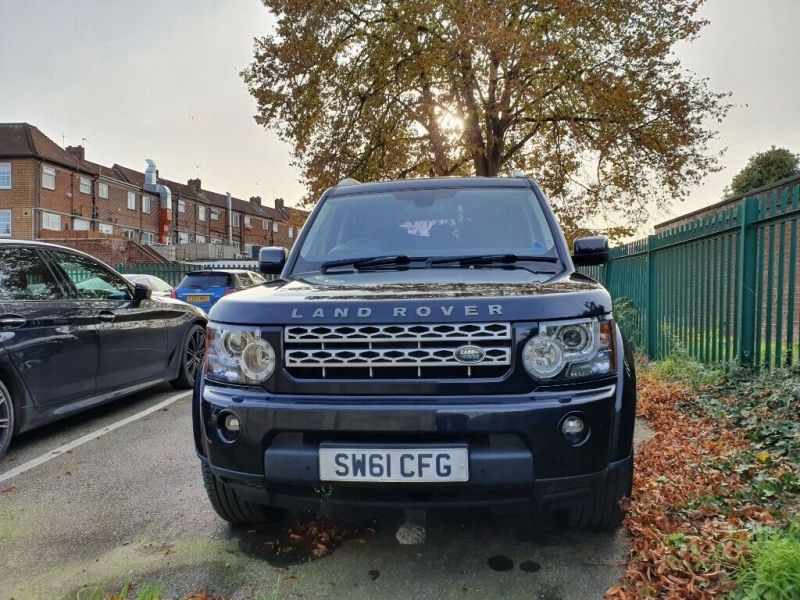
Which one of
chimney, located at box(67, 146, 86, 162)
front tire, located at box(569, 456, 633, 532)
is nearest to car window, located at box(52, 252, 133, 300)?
front tire, located at box(569, 456, 633, 532)

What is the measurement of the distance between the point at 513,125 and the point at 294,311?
53.4 feet

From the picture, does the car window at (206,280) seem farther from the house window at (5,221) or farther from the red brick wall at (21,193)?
the house window at (5,221)

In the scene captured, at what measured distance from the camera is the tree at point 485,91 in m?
13.9

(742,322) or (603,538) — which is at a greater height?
Answer: (742,322)

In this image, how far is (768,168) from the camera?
24875 mm

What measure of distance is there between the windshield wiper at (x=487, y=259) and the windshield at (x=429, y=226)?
0.19 ft

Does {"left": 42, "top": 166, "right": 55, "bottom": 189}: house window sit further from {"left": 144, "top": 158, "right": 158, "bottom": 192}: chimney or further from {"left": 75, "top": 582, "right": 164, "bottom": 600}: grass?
{"left": 75, "top": 582, "right": 164, "bottom": 600}: grass

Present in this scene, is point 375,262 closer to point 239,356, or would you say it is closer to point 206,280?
point 239,356

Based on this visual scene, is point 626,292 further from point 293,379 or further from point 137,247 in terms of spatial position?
point 137,247

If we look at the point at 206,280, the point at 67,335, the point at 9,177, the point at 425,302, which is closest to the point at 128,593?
the point at 425,302

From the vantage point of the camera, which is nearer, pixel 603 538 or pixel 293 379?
pixel 293 379

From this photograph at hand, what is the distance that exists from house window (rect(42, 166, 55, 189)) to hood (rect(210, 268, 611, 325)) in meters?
39.8

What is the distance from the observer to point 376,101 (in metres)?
15.0

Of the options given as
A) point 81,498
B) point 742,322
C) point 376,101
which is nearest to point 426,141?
point 376,101
